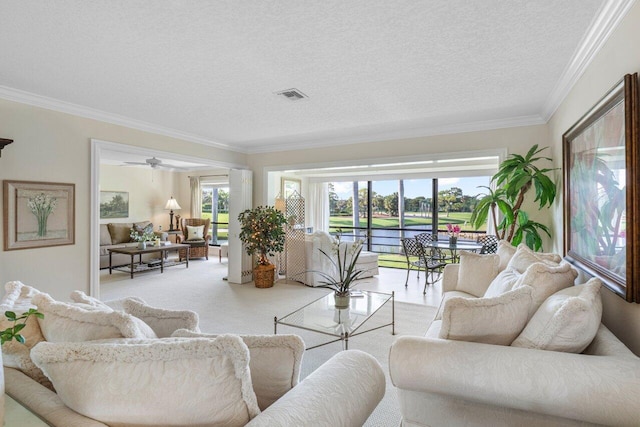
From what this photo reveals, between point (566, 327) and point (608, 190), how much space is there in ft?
3.19

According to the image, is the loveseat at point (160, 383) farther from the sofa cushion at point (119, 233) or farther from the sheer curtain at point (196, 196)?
the sheer curtain at point (196, 196)

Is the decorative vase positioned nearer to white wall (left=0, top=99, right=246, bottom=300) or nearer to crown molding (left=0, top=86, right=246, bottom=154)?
white wall (left=0, top=99, right=246, bottom=300)

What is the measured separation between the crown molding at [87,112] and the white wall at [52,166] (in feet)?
0.17

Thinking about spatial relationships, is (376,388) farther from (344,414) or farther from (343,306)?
(343,306)

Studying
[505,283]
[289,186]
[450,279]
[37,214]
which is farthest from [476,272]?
[289,186]

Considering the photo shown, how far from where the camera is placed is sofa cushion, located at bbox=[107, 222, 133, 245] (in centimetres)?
755

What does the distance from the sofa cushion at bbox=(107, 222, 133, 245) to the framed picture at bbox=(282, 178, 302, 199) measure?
12.7 ft

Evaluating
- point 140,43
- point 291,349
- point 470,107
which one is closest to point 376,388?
point 291,349

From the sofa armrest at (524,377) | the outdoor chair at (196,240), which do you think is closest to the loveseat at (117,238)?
the outdoor chair at (196,240)

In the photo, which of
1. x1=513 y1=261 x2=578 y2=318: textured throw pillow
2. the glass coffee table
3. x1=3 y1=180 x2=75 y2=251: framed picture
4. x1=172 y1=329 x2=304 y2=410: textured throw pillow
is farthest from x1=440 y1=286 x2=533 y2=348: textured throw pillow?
x1=3 y1=180 x2=75 y2=251: framed picture

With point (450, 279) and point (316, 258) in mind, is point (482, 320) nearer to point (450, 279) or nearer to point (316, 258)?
point (450, 279)

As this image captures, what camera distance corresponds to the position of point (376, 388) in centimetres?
Answer: 126

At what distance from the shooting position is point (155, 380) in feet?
2.69

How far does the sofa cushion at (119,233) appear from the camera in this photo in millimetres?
7551
